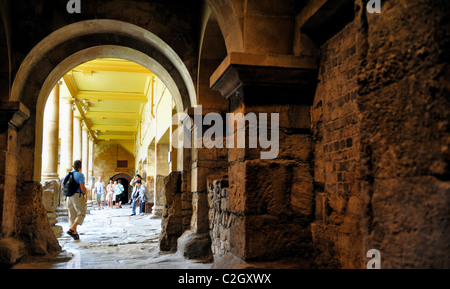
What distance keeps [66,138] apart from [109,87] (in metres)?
2.45

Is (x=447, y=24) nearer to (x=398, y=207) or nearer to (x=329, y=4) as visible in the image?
(x=398, y=207)

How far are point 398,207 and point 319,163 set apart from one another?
5.38 feet

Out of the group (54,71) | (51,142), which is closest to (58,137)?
(51,142)

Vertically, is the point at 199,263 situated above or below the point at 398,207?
below

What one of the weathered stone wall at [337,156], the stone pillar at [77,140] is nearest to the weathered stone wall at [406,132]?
the weathered stone wall at [337,156]

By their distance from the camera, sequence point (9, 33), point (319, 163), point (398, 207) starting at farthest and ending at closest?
point (9, 33), point (319, 163), point (398, 207)

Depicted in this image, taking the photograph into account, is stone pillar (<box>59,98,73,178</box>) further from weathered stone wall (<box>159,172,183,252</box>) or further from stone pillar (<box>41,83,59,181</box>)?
weathered stone wall (<box>159,172,183,252</box>)

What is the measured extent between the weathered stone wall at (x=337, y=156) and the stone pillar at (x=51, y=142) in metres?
7.86

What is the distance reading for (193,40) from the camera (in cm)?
542

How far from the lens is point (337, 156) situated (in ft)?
9.18

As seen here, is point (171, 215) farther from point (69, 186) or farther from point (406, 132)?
point (406, 132)

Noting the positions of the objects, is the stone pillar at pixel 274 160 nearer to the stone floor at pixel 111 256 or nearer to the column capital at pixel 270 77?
the column capital at pixel 270 77

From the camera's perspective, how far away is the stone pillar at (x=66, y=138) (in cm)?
1370
